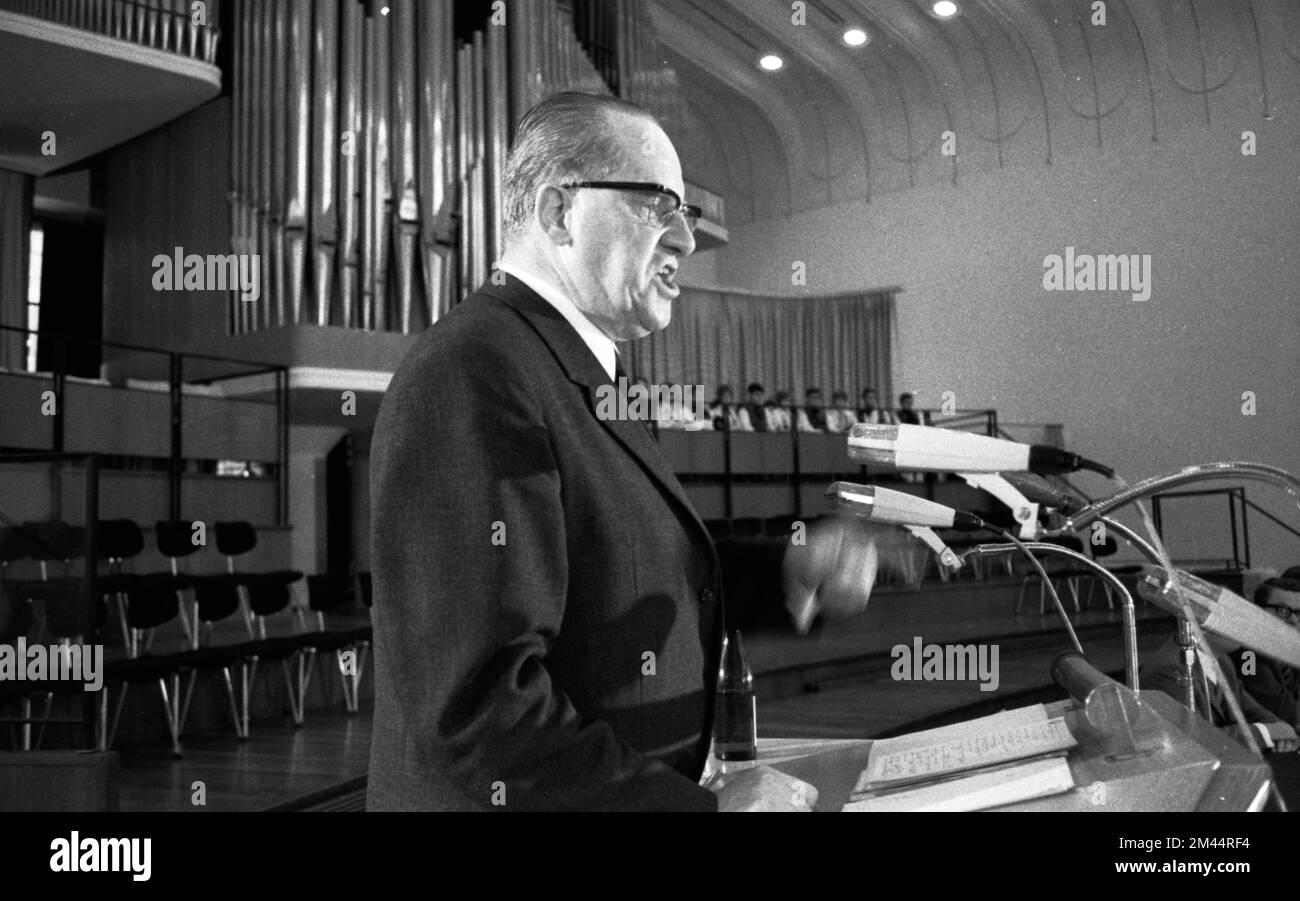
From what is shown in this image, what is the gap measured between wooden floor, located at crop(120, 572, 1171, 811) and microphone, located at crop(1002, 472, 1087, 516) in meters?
0.56

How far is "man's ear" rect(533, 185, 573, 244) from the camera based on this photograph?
1.26 meters

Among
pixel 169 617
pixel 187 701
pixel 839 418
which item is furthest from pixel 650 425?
pixel 839 418

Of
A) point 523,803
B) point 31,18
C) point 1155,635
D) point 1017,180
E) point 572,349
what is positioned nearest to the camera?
point 523,803

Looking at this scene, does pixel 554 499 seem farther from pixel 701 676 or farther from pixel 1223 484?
pixel 1223 484

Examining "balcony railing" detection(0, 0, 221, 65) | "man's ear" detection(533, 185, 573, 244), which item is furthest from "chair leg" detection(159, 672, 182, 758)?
"balcony railing" detection(0, 0, 221, 65)

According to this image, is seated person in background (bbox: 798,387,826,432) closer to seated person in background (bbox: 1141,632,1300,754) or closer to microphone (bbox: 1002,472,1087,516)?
seated person in background (bbox: 1141,632,1300,754)

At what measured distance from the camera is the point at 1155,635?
281 inches

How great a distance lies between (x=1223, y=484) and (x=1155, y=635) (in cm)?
399

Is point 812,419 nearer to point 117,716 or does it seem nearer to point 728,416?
point 728,416

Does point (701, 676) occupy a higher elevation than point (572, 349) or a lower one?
lower

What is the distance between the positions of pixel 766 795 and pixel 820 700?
4274mm

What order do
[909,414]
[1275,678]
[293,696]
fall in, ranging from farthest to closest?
[909,414], [293,696], [1275,678]

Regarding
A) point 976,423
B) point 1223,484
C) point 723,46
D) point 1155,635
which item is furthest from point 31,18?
point 1223,484

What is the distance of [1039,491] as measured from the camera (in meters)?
1.12
